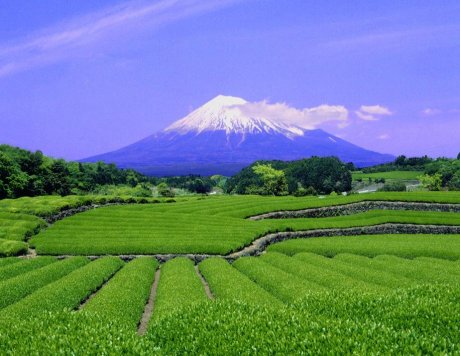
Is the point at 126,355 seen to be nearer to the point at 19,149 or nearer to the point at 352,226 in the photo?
the point at 352,226

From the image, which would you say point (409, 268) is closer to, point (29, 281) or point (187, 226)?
point (29, 281)

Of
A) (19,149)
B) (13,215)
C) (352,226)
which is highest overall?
(19,149)

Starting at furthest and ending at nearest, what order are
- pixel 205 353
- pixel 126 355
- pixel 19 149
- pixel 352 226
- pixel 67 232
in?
pixel 19 149, pixel 352 226, pixel 67 232, pixel 205 353, pixel 126 355

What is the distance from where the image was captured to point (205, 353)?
12.6m

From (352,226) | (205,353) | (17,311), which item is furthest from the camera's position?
(352,226)

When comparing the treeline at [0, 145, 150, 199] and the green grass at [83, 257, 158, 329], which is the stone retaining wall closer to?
the green grass at [83, 257, 158, 329]

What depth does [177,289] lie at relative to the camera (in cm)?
2622

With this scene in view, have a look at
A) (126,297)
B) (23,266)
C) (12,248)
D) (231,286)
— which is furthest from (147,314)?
(12,248)

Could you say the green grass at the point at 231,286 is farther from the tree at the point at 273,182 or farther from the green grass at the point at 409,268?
the tree at the point at 273,182

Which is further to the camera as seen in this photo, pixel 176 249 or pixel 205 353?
pixel 176 249

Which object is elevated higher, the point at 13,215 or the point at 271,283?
the point at 13,215

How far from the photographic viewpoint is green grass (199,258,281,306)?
76.4 ft

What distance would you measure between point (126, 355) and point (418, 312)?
979cm

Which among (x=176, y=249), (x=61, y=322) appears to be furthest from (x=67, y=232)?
(x=61, y=322)
